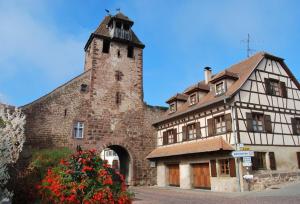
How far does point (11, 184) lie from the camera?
907 centimetres

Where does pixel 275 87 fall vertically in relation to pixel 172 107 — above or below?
above

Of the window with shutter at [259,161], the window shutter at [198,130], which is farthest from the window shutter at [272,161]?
the window shutter at [198,130]

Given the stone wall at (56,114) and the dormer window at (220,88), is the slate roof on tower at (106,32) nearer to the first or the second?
the stone wall at (56,114)

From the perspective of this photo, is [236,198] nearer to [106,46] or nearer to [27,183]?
[27,183]

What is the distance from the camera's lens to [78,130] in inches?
811

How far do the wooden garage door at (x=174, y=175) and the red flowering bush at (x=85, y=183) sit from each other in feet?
48.4

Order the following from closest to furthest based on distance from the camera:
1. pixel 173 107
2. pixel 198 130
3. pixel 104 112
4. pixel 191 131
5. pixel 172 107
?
pixel 198 130 < pixel 191 131 < pixel 104 112 < pixel 173 107 < pixel 172 107

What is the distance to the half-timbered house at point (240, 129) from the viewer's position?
15922 mm

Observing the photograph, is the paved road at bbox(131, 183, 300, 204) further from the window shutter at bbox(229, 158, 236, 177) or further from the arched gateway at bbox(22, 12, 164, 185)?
the arched gateway at bbox(22, 12, 164, 185)

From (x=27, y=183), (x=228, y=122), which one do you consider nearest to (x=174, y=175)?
(x=228, y=122)

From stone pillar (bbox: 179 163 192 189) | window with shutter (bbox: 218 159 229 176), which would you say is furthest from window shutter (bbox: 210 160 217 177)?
stone pillar (bbox: 179 163 192 189)

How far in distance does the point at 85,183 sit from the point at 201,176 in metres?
13.4

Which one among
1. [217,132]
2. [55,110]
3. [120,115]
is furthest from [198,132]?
[55,110]

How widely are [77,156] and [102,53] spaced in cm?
1777
